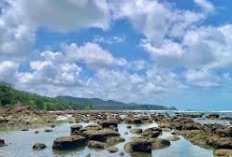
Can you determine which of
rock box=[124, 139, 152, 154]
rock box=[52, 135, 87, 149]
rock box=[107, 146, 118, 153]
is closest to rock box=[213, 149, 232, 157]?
rock box=[124, 139, 152, 154]

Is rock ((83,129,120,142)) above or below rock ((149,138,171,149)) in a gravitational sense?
above

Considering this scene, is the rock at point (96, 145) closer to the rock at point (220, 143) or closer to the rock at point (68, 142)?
the rock at point (68, 142)

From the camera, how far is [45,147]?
47656mm

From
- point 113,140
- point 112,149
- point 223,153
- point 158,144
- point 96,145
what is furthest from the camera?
point 113,140

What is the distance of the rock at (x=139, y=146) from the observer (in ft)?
139

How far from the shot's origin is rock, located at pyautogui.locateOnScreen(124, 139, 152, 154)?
42.5 m

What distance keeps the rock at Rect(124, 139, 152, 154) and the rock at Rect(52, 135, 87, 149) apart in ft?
22.4

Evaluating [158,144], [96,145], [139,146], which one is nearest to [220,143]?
[158,144]

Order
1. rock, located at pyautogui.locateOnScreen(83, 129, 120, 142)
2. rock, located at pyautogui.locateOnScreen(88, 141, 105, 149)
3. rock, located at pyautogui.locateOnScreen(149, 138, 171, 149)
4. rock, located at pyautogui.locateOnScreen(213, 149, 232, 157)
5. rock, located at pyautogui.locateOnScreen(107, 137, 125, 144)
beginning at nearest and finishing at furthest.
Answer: rock, located at pyautogui.locateOnScreen(213, 149, 232, 157) < rock, located at pyautogui.locateOnScreen(88, 141, 105, 149) < rock, located at pyautogui.locateOnScreen(149, 138, 171, 149) < rock, located at pyautogui.locateOnScreen(107, 137, 125, 144) < rock, located at pyautogui.locateOnScreen(83, 129, 120, 142)

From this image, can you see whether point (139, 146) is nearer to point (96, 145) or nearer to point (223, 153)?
point (96, 145)

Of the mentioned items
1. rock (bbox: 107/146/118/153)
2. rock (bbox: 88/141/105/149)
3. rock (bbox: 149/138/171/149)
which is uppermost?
rock (bbox: 149/138/171/149)

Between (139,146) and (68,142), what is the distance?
27.9ft

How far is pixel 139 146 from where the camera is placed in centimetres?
4269

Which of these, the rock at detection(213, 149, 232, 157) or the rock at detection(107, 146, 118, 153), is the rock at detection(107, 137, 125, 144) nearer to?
the rock at detection(107, 146, 118, 153)
